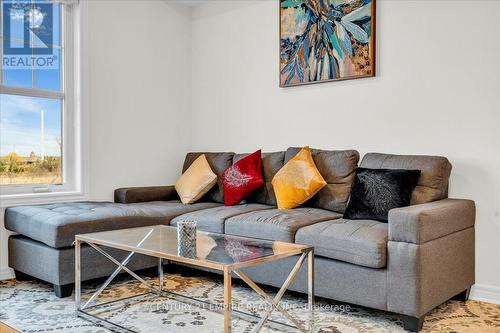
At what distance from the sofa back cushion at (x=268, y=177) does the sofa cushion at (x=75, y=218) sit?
51 cm

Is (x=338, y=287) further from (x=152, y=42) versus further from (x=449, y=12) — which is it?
(x=152, y=42)

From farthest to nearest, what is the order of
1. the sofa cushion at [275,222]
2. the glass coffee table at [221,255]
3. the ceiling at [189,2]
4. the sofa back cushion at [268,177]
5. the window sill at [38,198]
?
the ceiling at [189,2] < the sofa back cushion at [268,177] < the window sill at [38,198] < the sofa cushion at [275,222] < the glass coffee table at [221,255]

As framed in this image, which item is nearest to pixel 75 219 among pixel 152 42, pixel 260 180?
pixel 260 180

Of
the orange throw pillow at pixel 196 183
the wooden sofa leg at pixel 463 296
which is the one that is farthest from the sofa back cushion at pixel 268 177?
the wooden sofa leg at pixel 463 296

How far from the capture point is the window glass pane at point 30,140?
380 cm

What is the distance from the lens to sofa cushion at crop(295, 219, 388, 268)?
2580 millimetres

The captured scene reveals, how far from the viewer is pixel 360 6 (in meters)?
3.70

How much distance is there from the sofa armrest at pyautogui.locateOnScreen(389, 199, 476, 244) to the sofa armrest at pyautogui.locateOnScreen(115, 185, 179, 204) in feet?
7.77

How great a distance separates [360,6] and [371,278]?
215 cm

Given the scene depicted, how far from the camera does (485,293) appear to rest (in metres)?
3.12

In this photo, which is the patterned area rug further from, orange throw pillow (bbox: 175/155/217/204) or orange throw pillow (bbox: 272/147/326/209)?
orange throw pillow (bbox: 175/155/217/204)

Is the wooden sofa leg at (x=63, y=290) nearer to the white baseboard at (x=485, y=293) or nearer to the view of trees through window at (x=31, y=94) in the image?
the view of trees through window at (x=31, y=94)

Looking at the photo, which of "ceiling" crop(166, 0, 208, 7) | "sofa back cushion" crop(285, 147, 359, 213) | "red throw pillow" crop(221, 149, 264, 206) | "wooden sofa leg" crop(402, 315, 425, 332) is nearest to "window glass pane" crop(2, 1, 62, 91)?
"ceiling" crop(166, 0, 208, 7)

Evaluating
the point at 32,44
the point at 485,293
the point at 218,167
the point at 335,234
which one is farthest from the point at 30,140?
the point at 485,293
